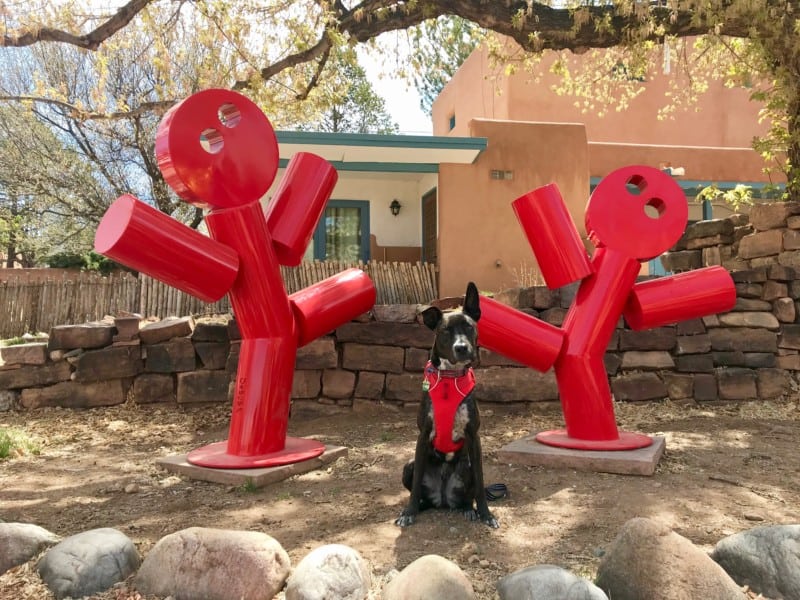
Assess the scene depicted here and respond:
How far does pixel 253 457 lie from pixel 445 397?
1.56m

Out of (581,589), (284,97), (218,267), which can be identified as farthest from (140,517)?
(284,97)

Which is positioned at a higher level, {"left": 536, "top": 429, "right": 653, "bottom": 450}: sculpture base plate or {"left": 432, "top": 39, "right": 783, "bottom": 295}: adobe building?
{"left": 432, "top": 39, "right": 783, "bottom": 295}: adobe building

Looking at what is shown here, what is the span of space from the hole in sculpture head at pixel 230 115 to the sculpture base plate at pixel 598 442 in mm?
3123

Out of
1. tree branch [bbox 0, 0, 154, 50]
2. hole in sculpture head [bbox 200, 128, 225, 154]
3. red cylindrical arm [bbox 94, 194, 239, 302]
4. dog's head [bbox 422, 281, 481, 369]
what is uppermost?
tree branch [bbox 0, 0, 154, 50]

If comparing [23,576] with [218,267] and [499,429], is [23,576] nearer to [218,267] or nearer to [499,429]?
[218,267]

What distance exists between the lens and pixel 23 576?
97.4 inches

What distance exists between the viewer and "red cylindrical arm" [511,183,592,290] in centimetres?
439

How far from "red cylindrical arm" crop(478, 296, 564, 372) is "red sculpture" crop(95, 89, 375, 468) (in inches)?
46.5

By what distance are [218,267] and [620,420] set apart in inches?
154

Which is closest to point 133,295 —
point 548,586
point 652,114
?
point 548,586

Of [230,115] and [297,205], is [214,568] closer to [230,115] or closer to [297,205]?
[297,205]

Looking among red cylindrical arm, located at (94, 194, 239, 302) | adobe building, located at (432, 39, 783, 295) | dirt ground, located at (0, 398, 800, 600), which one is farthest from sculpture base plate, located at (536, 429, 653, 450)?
adobe building, located at (432, 39, 783, 295)

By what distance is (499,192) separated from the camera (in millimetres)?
11148

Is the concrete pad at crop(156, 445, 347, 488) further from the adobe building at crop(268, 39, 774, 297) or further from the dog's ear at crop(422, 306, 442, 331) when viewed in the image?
the adobe building at crop(268, 39, 774, 297)
